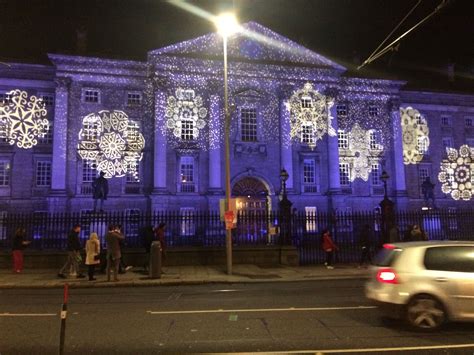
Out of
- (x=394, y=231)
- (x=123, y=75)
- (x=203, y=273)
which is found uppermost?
(x=123, y=75)

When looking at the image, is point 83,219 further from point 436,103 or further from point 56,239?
point 436,103

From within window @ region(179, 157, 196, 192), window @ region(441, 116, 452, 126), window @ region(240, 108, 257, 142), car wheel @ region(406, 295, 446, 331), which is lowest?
car wheel @ region(406, 295, 446, 331)

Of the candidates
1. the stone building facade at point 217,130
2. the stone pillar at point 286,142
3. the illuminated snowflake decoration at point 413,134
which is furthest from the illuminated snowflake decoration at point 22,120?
the illuminated snowflake decoration at point 413,134

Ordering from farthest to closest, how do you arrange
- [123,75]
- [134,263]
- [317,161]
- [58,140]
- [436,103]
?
1. [436,103]
2. [317,161]
3. [123,75]
4. [58,140]
5. [134,263]

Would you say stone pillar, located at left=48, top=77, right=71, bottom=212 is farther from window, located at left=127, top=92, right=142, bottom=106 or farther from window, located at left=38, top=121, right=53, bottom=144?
window, located at left=127, top=92, right=142, bottom=106

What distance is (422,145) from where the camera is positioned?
152 ft

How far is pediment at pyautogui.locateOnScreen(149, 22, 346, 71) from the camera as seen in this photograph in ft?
131

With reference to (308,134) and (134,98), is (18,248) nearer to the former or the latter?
(134,98)

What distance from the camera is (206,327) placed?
26.2ft

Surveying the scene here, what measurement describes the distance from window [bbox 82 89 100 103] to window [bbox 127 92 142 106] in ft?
8.73

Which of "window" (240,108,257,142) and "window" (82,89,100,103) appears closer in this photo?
"window" (82,89,100,103)

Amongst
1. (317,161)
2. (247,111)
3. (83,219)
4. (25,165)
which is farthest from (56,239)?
(317,161)

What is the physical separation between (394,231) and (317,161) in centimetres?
2233

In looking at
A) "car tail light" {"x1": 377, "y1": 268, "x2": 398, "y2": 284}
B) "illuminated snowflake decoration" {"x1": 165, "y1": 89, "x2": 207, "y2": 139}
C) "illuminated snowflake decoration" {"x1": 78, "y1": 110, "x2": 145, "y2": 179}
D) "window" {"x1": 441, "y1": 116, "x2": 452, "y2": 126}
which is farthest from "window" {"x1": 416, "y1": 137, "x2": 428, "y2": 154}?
"car tail light" {"x1": 377, "y1": 268, "x2": 398, "y2": 284}
